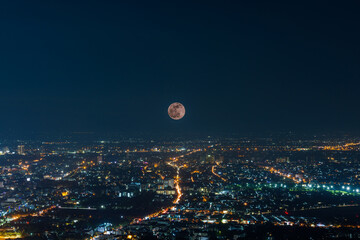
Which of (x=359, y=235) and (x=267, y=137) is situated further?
(x=267, y=137)

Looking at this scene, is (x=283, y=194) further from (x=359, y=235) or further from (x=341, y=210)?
(x=359, y=235)

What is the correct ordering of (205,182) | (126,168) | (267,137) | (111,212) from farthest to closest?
(267,137), (126,168), (205,182), (111,212)

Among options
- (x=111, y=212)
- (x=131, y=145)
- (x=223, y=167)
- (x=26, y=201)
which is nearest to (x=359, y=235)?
(x=111, y=212)

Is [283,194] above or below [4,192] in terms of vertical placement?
below

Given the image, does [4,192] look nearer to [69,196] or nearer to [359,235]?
[69,196]

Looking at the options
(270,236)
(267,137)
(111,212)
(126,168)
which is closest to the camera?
(270,236)

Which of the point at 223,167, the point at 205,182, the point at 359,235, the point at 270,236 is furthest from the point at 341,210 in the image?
the point at 223,167
